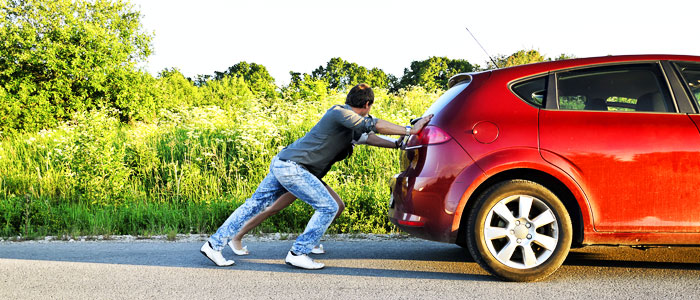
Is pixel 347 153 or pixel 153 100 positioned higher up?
pixel 153 100

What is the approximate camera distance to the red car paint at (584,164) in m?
4.21

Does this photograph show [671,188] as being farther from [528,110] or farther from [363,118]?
[363,118]

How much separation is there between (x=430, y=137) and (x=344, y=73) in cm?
7081

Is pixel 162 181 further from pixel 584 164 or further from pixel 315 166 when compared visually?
pixel 584 164

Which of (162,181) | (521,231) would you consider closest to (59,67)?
(162,181)

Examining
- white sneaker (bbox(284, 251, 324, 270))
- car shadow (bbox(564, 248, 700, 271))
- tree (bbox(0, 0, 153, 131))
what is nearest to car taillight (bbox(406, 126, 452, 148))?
white sneaker (bbox(284, 251, 324, 270))

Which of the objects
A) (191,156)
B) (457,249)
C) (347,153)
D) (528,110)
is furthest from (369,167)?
(528,110)

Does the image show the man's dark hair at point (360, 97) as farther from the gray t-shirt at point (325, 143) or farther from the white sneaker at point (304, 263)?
the white sneaker at point (304, 263)

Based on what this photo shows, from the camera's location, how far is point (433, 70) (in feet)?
192

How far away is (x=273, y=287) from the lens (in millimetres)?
4223

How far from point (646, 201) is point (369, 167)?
651 cm

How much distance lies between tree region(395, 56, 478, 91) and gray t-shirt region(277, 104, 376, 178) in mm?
49540

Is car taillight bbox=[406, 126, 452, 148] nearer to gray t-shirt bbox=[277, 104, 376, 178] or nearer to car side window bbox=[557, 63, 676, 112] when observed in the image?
gray t-shirt bbox=[277, 104, 376, 178]

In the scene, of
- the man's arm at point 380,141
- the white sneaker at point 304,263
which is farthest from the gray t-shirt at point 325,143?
the white sneaker at point 304,263
